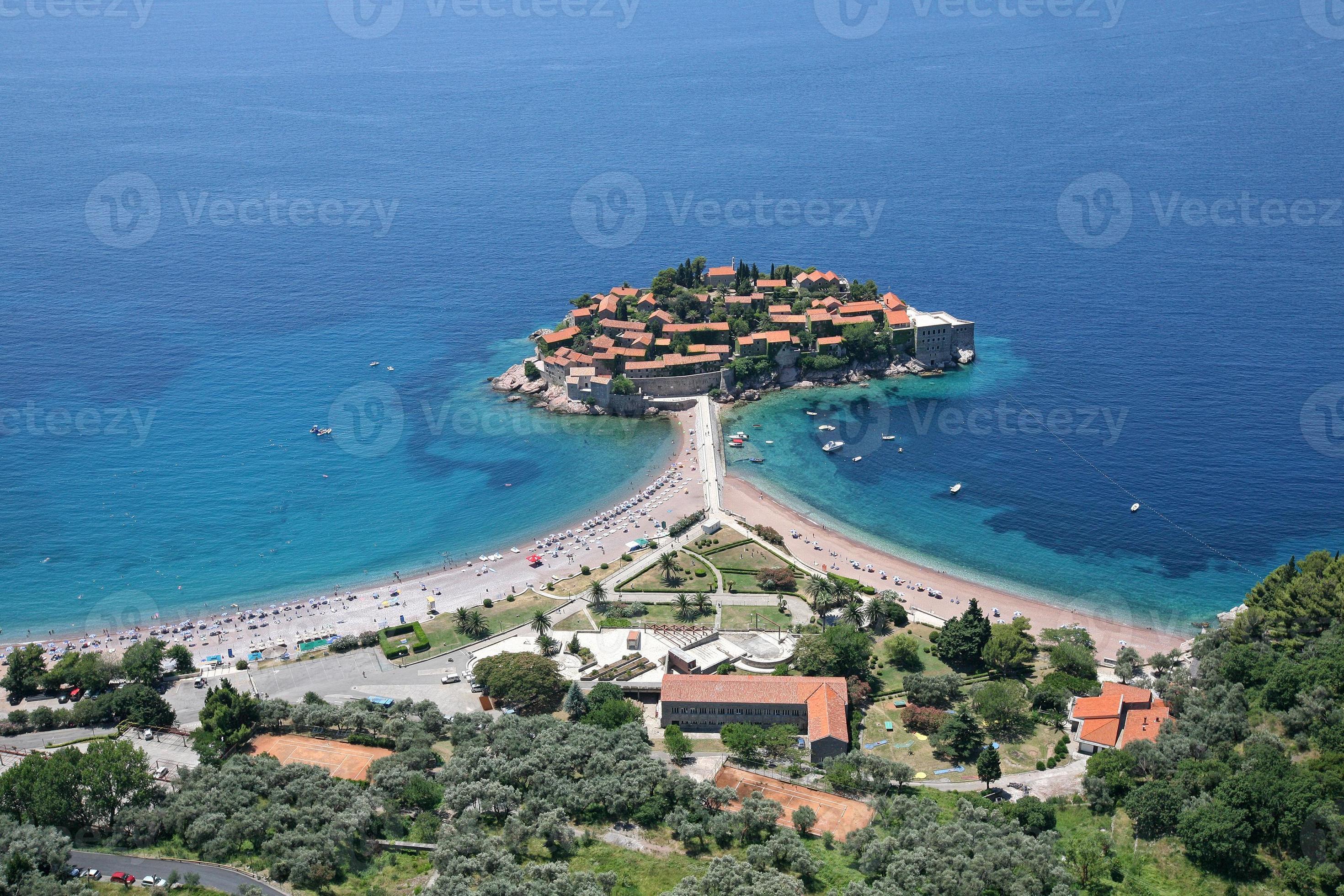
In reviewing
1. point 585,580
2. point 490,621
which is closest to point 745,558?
point 585,580

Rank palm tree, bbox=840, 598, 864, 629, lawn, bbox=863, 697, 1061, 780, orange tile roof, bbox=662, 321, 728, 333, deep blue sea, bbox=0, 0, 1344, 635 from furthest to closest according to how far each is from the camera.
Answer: orange tile roof, bbox=662, 321, 728, 333, deep blue sea, bbox=0, 0, 1344, 635, palm tree, bbox=840, 598, 864, 629, lawn, bbox=863, 697, 1061, 780

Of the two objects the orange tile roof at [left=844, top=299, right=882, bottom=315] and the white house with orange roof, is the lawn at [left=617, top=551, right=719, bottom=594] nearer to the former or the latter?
the white house with orange roof

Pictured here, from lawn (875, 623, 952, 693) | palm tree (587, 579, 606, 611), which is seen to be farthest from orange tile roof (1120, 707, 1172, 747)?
palm tree (587, 579, 606, 611)

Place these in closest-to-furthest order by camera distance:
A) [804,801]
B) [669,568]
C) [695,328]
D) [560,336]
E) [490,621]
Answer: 1. [804,801]
2. [490,621]
3. [669,568]
4. [695,328]
5. [560,336]

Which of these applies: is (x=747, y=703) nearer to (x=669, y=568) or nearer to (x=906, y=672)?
(x=906, y=672)

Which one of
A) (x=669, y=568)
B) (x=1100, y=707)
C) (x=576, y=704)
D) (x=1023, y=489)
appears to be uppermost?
(x=1023, y=489)

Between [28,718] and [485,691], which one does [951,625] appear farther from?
[28,718]
